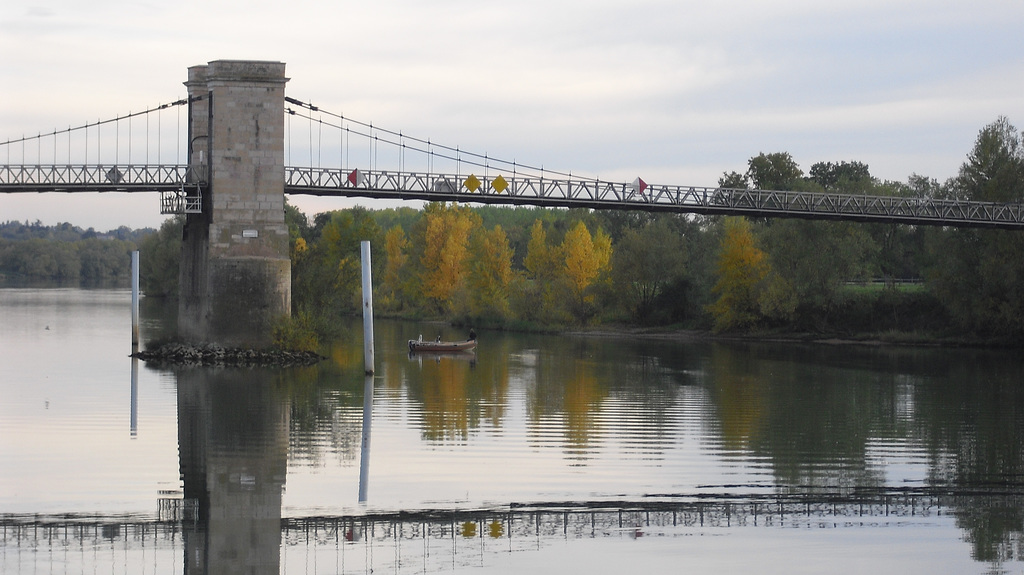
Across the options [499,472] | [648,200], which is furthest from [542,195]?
[499,472]

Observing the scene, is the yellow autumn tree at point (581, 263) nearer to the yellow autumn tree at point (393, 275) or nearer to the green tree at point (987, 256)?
the yellow autumn tree at point (393, 275)

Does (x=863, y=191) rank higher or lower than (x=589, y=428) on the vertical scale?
higher

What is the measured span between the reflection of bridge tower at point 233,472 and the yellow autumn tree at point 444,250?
55162mm

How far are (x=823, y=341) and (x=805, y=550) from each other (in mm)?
55475

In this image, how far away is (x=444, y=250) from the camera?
309 feet

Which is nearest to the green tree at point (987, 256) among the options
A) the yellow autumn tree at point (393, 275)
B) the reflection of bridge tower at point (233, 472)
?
the reflection of bridge tower at point (233, 472)

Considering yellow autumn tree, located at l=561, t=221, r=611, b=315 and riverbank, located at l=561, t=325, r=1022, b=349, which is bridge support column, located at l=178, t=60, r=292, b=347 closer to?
riverbank, located at l=561, t=325, r=1022, b=349

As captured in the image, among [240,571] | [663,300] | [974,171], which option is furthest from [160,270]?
[240,571]

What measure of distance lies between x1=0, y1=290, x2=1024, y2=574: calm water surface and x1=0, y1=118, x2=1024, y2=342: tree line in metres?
15.8

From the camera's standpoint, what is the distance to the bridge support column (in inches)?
1827

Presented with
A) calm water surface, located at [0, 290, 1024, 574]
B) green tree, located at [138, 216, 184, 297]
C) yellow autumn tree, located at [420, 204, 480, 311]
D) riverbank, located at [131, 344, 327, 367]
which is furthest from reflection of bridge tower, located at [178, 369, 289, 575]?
green tree, located at [138, 216, 184, 297]

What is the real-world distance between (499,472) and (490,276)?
6284 centimetres

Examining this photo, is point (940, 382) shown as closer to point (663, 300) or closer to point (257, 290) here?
point (257, 290)

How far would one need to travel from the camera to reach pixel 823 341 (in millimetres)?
70500
